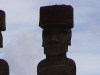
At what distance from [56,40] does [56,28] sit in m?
0.34

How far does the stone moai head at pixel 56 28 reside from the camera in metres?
10.4

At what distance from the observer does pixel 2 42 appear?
36.7 ft

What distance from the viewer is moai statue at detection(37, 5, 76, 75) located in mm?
10273

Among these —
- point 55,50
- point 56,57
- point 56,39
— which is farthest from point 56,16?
point 56,57

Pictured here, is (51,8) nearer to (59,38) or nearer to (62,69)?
(59,38)

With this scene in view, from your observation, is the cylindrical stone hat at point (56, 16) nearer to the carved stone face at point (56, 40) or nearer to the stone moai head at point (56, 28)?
the stone moai head at point (56, 28)

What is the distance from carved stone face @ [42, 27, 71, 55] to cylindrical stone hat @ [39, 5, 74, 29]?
142 millimetres

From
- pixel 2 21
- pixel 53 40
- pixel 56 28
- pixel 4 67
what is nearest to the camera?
pixel 53 40

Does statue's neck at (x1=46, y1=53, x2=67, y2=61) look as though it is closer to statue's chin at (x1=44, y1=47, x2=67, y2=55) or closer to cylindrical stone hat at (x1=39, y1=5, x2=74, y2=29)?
statue's chin at (x1=44, y1=47, x2=67, y2=55)

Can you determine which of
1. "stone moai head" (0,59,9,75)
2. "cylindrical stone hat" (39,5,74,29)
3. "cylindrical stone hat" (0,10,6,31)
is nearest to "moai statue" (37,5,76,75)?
"cylindrical stone hat" (39,5,74,29)

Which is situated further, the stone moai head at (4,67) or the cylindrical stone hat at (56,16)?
the stone moai head at (4,67)

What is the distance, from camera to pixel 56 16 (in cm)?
1051

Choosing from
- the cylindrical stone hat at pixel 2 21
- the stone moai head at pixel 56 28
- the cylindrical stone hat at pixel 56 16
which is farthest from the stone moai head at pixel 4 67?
the cylindrical stone hat at pixel 56 16

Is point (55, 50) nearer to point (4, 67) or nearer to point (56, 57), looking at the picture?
point (56, 57)
